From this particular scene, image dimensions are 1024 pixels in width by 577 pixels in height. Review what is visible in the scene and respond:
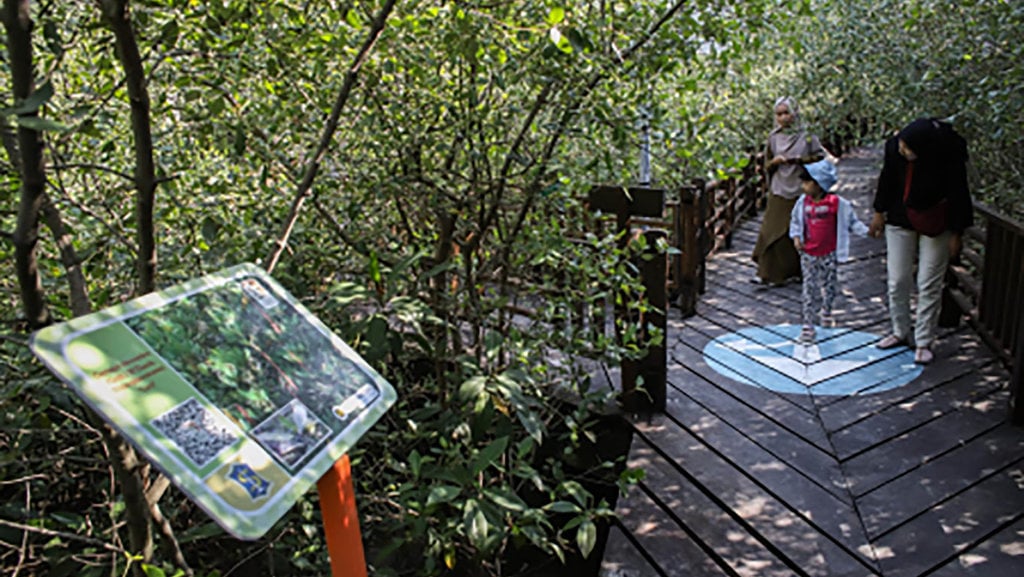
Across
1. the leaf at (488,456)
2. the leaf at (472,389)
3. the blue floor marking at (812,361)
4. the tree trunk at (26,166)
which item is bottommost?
the blue floor marking at (812,361)

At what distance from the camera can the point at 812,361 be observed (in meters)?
4.99

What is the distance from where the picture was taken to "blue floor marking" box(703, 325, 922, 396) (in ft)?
15.0

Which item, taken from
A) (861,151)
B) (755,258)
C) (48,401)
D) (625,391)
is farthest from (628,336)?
(861,151)

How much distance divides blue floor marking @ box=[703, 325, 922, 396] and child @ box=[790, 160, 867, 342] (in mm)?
210

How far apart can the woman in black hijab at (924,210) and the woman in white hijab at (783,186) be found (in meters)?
1.55

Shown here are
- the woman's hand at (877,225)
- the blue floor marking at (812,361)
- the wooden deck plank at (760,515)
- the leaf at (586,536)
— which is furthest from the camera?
the woman's hand at (877,225)

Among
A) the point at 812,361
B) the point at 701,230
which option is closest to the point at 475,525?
the point at 812,361

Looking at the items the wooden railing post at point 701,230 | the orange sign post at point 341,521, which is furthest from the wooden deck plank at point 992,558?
the wooden railing post at point 701,230

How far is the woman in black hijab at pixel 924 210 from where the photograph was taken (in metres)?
4.38

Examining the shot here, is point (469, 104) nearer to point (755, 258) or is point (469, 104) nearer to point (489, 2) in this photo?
point (489, 2)

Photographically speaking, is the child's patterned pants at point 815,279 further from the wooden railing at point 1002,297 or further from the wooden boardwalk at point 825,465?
the wooden railing at point 1002,297

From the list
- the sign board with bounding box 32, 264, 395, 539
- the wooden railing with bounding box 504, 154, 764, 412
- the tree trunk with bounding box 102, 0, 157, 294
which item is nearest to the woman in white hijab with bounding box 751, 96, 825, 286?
the wooden railing with bounding box 504, 154, 764, 412

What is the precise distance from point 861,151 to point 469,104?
16281 mm

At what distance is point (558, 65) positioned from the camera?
2.56 metres
